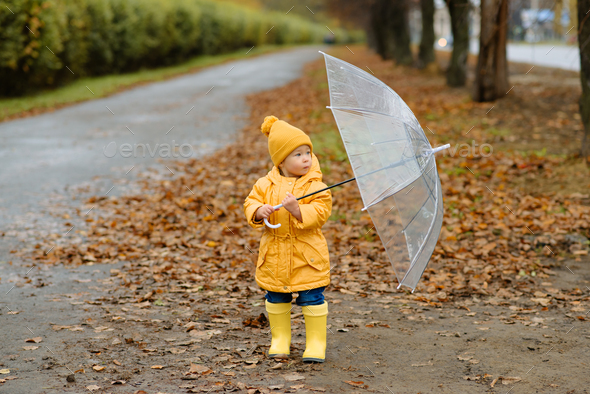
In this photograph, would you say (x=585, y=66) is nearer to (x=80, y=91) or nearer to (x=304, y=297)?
(x=304, y=297)

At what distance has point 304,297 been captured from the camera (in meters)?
3.57

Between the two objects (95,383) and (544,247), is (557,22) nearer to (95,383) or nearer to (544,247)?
(544,247)

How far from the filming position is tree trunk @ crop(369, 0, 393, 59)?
27341mm

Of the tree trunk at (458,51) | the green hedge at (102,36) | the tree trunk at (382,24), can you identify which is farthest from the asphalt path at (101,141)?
the tree trunk at (382,24)

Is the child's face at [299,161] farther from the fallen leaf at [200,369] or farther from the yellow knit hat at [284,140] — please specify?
the fallen leaf at [200,369]

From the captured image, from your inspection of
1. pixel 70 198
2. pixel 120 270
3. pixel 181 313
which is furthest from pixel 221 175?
pixel 181 313

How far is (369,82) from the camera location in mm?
3268

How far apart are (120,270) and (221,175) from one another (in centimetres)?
382

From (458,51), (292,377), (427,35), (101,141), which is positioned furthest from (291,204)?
(427,35)

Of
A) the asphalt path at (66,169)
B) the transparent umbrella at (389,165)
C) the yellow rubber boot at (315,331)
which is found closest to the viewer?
the transparent umbrella at (389,165)

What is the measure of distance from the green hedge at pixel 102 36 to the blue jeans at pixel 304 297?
15412mm

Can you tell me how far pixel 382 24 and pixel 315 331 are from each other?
30991 mm

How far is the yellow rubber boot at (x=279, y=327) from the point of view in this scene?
366 cm

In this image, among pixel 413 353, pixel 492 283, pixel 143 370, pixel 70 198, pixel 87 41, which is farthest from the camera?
pixel 87 41
